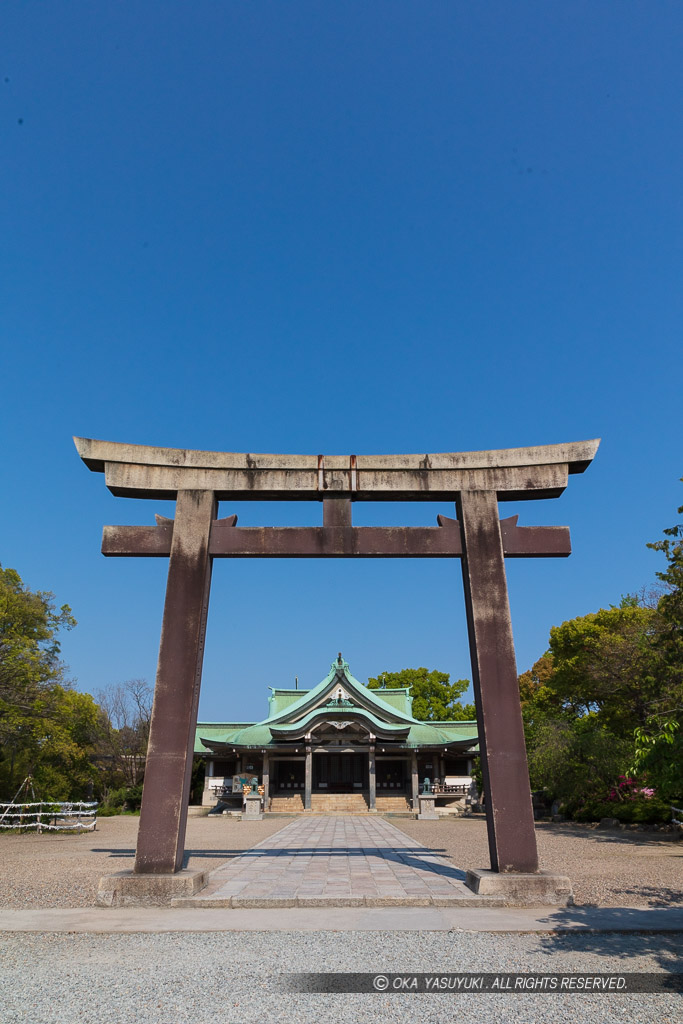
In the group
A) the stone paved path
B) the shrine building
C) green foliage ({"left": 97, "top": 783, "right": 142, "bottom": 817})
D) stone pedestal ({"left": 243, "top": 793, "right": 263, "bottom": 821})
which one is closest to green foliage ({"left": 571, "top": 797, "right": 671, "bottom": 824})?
the shrine building

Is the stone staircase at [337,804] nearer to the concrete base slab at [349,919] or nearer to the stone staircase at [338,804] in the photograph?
the stone staircase at [338,804]

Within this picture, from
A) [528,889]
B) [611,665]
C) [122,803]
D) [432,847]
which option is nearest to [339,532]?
[528,889]

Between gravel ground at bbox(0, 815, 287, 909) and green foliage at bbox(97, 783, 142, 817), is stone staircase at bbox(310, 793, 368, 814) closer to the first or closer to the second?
gravel ground at bbox(0, 815, 287, 909)

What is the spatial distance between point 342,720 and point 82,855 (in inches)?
586

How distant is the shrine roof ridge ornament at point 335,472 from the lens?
8914mm

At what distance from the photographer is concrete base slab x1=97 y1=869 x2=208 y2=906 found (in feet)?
23.6

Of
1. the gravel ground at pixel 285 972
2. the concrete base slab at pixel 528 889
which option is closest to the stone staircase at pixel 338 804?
the concrete base slab at pixel 528 889

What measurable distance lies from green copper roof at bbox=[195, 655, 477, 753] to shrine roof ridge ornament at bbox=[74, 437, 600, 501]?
20.5 m

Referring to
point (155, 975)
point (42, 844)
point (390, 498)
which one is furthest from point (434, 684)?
point (155, 975)

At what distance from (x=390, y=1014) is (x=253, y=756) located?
28665 millimetres

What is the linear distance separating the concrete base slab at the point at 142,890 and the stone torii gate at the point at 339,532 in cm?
57

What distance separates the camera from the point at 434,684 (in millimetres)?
57562

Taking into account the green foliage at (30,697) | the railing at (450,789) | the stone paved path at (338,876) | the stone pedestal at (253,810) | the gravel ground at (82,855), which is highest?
the green foliage at (30,697)

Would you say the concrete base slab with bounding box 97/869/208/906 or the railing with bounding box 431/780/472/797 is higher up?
the railing with bounding box 431/780/472/797
